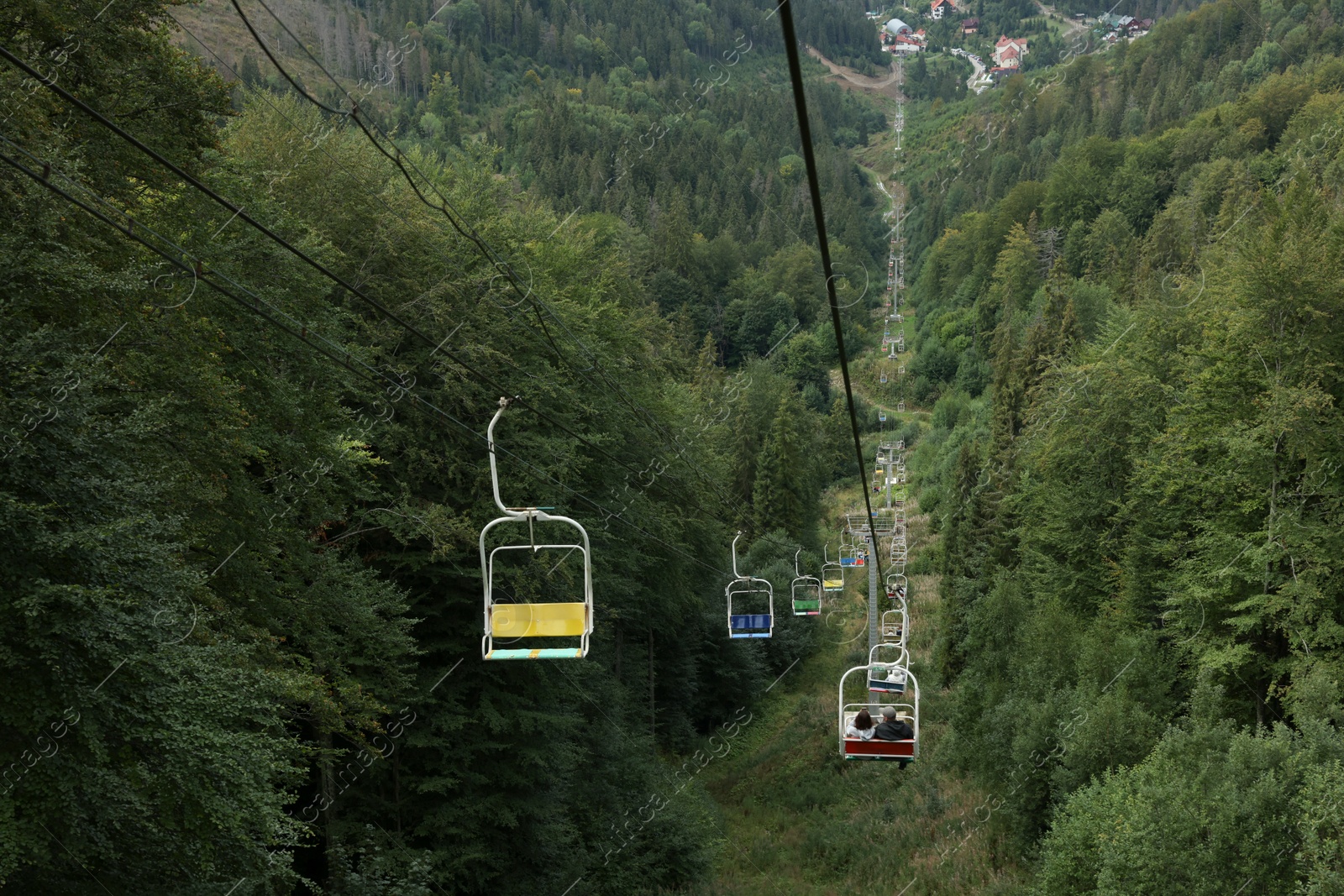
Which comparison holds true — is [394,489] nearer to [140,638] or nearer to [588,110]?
[140,638]

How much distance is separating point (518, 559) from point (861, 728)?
33.4 feet

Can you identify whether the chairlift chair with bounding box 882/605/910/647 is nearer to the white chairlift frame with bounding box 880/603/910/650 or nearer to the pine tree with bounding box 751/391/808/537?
the white chairlift frame with bounding box 880/603/910/650

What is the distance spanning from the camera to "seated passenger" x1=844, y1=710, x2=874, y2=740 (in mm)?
12492

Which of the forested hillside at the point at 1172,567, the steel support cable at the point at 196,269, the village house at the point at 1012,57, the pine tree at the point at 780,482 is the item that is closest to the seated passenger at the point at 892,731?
the steel support cable at the point at 196,269

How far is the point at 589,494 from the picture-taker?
25562 mm

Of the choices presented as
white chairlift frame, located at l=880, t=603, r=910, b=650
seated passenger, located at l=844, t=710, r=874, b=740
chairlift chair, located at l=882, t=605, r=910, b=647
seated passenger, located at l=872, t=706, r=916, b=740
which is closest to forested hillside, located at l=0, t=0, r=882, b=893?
→ seated passenger, located at l=844, t=710, r=874, b=740

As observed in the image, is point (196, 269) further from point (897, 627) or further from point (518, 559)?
point (897, 627)

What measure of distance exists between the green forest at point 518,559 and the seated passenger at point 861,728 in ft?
2.47

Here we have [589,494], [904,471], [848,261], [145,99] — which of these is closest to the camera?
[145,99]

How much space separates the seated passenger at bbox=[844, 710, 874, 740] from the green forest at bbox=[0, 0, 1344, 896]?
753 millimetres

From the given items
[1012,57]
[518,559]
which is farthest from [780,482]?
[1012,57]

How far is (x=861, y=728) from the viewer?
1262 centimetres

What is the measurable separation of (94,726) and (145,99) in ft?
30.8

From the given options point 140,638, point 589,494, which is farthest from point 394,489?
point 140,638
